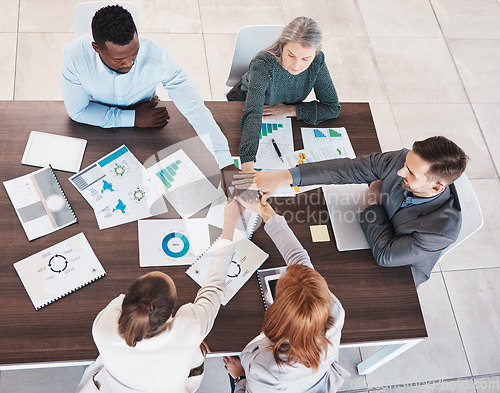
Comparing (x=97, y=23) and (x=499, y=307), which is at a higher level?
(x=97, y=23)

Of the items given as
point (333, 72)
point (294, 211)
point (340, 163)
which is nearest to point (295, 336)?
point (294, 211)

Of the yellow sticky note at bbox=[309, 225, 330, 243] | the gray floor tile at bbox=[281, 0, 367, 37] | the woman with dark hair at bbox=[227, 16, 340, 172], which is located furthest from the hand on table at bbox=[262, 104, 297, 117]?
the gray floor tile at bbox=[281, 0, 367, 37]

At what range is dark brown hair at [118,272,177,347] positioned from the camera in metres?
1.31

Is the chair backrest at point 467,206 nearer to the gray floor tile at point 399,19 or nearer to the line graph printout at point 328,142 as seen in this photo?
the line graph printout at point 328,142

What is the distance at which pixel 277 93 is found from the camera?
7.34ft

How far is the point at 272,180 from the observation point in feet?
6.28

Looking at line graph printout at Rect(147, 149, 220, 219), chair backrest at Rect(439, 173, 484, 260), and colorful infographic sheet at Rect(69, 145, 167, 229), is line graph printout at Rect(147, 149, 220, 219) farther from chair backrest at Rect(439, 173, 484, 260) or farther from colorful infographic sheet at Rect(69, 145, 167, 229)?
chair backrest at Rect(439, 173, 484, 260)

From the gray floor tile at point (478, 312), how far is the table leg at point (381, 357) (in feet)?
2.25

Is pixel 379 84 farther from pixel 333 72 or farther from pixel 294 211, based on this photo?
pixel 294 211

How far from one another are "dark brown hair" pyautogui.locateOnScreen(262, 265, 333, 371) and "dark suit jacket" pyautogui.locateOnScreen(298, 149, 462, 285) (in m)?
0.53

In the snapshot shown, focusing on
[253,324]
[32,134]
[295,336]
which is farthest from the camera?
[32,134]

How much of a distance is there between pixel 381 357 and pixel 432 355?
0.57 metres

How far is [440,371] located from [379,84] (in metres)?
2.08

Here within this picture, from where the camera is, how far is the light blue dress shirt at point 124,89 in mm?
1831
